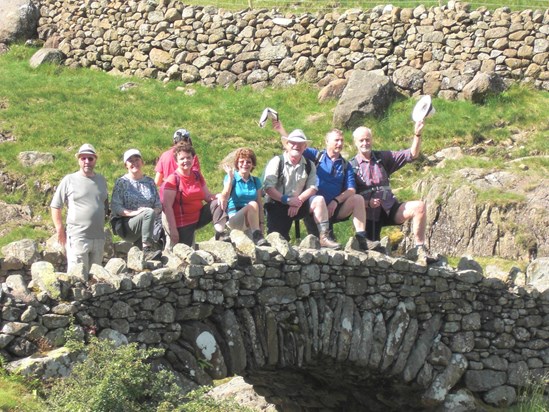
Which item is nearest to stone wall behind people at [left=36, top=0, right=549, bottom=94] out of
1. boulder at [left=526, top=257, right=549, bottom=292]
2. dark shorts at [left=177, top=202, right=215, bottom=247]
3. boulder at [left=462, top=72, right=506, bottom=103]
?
boulder at [left=462, top=72, right=506, bottom=103]

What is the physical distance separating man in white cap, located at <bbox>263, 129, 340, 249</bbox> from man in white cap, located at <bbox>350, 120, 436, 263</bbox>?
0.80m

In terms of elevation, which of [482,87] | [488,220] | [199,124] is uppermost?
[482,87]

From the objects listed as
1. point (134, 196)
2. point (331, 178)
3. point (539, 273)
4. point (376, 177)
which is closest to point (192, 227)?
point (134, 196)

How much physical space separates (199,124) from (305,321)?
1073 cm

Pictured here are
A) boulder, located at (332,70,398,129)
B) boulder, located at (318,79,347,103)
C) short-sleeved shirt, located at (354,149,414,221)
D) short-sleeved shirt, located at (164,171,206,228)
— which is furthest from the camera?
boulder, located at (318,79,347,103)

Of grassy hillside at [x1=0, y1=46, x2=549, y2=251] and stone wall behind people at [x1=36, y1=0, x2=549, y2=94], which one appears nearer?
grassy hillside at [x1=0, y1=46, x2=549, y2=251]

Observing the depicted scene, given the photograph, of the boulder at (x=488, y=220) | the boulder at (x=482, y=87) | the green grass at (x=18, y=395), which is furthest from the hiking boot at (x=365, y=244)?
the boulder at (x=482, y=87)

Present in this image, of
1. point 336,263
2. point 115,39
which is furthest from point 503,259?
point 115,39

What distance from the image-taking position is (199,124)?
76.2 feet

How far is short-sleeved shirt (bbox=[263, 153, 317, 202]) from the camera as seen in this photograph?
13445mm

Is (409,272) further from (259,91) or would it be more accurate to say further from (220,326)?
(259,91)

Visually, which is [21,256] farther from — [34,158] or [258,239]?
[34,158]

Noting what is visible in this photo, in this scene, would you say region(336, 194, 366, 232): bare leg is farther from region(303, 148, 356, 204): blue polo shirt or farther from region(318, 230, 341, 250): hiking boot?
region(318, 230, 341, 250): hiking boot

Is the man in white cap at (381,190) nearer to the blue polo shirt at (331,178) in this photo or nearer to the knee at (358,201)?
the blue polo shirt at (331,178)
